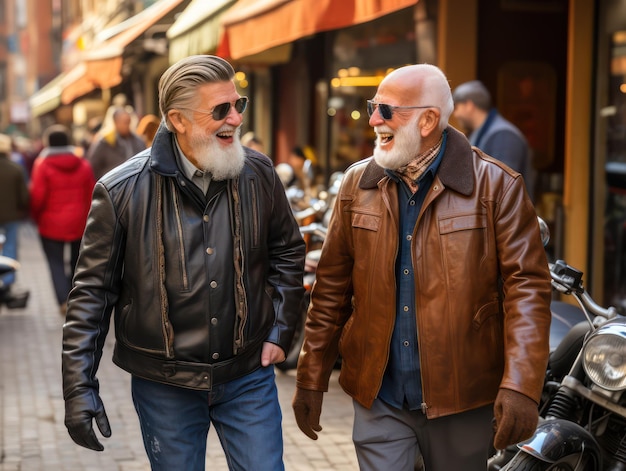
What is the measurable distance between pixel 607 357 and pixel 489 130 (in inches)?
161

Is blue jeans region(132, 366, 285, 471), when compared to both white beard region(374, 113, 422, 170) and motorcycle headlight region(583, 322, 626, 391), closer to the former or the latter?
white beard region(374, 113, 422, 170)

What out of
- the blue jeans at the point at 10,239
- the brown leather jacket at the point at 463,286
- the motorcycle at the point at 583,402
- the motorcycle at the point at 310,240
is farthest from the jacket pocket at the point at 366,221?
the blue jeans at the point at 10,239

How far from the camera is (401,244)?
11.4 ft

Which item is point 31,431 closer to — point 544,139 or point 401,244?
point 401,244

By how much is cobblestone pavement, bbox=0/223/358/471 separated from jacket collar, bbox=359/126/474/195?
Answer: 8.07ft

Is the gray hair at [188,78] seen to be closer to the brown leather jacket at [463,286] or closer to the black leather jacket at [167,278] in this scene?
the black leather jacket at [167,278]

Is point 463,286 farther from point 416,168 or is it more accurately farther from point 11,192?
point 11,192

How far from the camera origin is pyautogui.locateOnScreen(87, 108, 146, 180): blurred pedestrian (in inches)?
473

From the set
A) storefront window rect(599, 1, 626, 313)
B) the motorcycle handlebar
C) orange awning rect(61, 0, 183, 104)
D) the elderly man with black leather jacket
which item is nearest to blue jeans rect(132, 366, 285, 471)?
the elderly man with black leather jacket

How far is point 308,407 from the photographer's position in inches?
145

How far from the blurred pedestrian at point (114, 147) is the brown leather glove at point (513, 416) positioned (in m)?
9.06

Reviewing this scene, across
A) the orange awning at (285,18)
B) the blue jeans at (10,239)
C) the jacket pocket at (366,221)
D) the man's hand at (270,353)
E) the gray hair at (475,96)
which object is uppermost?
the orange awning at (285,18)

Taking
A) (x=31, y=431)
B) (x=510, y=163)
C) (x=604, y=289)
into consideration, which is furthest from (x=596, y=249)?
(x=31, y=431)

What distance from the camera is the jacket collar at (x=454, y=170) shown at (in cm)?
343
